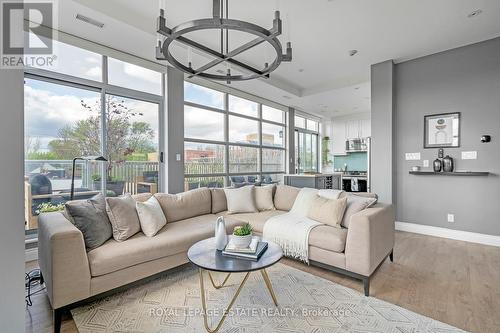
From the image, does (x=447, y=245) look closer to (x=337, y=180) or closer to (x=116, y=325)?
(x=337, y=180)

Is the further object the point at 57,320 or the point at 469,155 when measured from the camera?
the point at 469,155

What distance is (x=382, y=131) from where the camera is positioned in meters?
4.44

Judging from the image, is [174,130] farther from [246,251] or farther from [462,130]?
[462,130]

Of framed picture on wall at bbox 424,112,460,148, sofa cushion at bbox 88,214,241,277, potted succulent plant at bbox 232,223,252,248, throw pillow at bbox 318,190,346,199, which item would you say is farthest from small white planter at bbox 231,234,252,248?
framed picture on wall at bbox 424,112,460,148

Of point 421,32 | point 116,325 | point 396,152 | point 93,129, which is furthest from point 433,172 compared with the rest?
point 93,129

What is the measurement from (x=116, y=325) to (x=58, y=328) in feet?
1.26

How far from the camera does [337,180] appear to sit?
662cm

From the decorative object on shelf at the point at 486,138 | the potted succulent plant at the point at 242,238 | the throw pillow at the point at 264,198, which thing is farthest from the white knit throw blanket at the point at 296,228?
the decorative object on shelf at the point at 486,138

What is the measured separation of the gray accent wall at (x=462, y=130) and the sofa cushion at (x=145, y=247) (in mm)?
3512

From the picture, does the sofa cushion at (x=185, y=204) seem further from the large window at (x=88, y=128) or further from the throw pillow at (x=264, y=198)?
the large window at (x=88, y=128)

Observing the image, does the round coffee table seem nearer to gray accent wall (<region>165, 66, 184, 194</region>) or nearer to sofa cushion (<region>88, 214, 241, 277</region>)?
sofa cushion (<region>88, 214, 241, 277</region>)

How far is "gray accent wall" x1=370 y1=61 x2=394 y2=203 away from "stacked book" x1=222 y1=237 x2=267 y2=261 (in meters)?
3.30

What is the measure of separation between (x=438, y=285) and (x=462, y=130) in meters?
2.73

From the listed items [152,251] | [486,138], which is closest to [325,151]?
[486,138]
